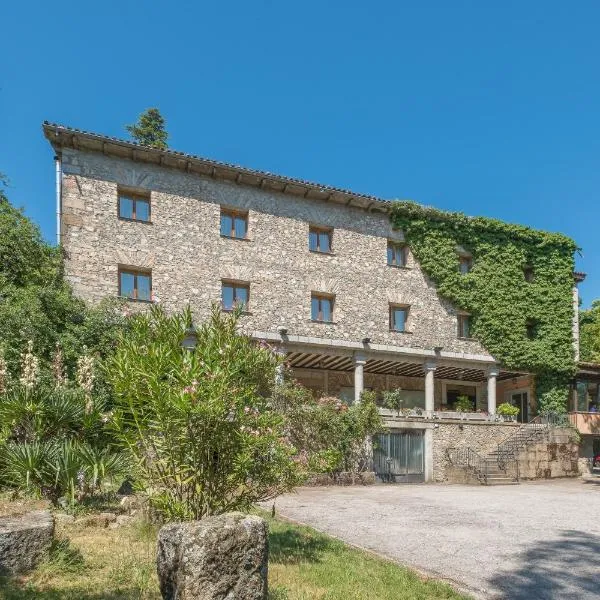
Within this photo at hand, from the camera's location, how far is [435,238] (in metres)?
24.5

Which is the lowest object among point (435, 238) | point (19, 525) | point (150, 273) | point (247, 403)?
point (19, 525)

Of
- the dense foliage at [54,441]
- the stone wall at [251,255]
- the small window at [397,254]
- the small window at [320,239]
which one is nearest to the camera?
the dense foliage at [54,441]

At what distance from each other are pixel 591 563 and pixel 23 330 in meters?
15.5

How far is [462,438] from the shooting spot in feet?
72.1

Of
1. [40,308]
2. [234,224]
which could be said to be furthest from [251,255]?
[40,308]

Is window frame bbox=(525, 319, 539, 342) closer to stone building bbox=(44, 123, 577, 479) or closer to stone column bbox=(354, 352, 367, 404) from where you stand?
stone building bbox=(44, 123, 577, 479)

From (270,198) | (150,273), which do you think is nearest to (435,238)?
(270,198)

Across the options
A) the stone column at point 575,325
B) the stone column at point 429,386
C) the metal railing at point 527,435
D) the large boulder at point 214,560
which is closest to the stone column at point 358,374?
the stone column at point 429,386

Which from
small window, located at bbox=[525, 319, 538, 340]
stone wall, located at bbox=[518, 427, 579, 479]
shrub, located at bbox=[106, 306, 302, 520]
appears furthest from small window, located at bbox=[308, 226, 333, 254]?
shrub, located at bbox=[106, 306, 302, 520]

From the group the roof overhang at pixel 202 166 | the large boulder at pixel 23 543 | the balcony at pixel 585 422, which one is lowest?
the balcony at pixel 585 422

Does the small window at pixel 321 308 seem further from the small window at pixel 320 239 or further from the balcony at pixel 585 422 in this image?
the balcony at pixel 585 422

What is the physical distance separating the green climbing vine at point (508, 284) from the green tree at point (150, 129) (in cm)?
2042

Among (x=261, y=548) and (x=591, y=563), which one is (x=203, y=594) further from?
(x=591, y=563)

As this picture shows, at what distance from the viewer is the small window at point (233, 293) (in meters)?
20.7
